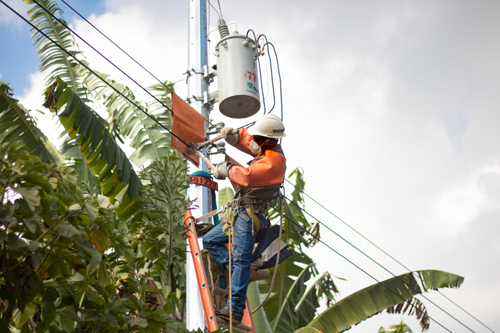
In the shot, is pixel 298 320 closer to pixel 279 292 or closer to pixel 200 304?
pixel 279 292

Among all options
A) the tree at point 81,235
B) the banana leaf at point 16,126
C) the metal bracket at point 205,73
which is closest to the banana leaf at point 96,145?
the tree at point 81,235

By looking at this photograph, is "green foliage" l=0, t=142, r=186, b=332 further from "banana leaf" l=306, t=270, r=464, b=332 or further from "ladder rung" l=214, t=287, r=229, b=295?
"banana leaf" l=306, t=270, r=464, b=332

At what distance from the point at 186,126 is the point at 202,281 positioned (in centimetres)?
161

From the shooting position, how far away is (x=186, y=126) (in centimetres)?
501

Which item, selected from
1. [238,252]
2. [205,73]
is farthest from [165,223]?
[205,73]

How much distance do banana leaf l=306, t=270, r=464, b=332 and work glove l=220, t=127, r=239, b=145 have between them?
108 inches

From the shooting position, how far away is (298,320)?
774 cm

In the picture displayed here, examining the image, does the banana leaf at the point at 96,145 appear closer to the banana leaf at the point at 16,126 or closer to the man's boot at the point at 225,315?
the banana leaf at the point at 16,126

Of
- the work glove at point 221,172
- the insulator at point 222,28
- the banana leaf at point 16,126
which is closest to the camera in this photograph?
the work glove at point 221,172

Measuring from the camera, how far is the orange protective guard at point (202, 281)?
3.96 meters

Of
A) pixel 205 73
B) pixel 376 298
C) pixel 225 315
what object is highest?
pixel 205 73

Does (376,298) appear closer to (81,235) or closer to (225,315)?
(225,315)

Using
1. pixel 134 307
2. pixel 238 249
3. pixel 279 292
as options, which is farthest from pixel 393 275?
pixel 134 307

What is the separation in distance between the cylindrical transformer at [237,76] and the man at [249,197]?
865 millimetres
